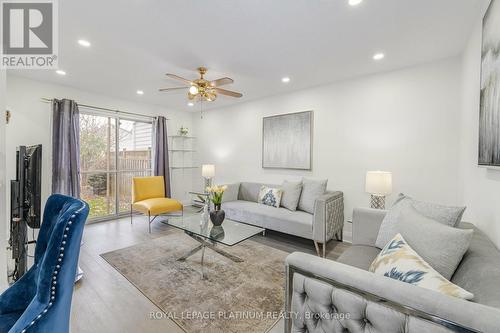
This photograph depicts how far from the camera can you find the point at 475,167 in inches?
73.7

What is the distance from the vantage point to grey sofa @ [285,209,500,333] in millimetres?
707

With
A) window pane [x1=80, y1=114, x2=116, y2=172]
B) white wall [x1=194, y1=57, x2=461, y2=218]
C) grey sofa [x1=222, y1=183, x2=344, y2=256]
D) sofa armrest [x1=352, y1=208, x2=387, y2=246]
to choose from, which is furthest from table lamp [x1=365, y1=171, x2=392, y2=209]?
window pane [x1=80, y1=114, x2=116, y2=172]

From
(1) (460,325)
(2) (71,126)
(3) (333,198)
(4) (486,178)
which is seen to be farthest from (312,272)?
(2) (71,126)

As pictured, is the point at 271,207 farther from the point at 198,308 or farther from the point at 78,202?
the point at 78,202

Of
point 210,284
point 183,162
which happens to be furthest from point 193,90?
point 183,162

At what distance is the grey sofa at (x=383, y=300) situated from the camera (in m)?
0.71

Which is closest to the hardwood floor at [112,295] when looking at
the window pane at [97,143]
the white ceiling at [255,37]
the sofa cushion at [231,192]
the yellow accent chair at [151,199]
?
the yellow accent chair at [151,199]

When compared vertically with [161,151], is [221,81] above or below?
above

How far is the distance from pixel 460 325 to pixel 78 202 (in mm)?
1524

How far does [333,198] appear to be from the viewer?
9.84 ft

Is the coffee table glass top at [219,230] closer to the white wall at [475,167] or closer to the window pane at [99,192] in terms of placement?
the white wall at [475,167]

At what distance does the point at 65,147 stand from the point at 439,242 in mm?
4872

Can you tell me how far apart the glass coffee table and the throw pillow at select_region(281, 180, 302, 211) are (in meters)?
1.07

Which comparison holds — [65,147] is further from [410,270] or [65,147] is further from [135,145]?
[410,270]
